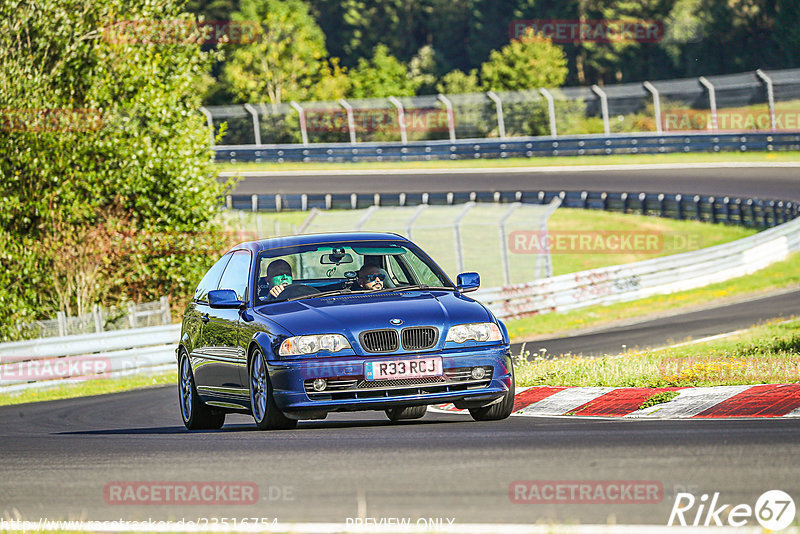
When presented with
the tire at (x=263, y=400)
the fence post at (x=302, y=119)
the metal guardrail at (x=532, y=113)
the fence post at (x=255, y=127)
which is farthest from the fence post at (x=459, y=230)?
the fence post at (x=255, y=127)


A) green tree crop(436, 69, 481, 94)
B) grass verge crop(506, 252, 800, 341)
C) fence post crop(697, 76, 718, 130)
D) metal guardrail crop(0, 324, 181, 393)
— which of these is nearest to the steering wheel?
metal guardrail crop(0, 324, 181, 393)

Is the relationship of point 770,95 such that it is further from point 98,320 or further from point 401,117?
point 98,320

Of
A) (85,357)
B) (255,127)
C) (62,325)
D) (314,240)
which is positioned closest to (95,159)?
(62,325)

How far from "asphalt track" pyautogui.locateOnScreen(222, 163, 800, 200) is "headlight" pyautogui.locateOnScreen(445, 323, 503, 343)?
27411 mm

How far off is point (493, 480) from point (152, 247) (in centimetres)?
2031

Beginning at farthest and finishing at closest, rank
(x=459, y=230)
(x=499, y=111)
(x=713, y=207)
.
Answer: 1. (x=499, y=111)
2. (x=713, y=207)
3. (x=459, y=230)

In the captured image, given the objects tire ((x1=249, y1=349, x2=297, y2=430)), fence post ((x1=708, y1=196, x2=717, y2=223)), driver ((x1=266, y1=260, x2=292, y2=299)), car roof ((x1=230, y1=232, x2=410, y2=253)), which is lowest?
fence post ((x1=708, y1=196, x2=717, y2=223))

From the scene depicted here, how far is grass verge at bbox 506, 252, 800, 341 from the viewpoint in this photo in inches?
939

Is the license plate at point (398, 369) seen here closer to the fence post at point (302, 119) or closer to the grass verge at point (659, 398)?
the grass verge at point (659, 398)

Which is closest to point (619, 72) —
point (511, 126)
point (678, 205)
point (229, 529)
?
point (511, 126)

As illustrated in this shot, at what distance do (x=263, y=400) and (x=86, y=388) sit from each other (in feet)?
35.2

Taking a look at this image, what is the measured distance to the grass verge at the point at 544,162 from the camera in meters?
43.3

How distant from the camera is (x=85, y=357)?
19.9 m

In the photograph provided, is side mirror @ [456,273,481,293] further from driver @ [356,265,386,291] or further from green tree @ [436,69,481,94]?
green tree @ [436,69,481,94]
